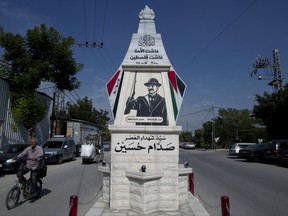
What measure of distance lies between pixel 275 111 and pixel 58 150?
20.8m

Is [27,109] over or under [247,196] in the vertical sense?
over

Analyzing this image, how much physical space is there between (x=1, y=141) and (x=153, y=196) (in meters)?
18.5

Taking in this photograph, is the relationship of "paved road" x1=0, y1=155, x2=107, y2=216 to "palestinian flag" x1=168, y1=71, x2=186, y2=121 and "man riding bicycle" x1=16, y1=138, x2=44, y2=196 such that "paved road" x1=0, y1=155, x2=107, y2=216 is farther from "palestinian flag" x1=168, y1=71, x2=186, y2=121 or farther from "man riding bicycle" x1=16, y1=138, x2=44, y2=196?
"palestinian flag" x1=168, y1=71, x2=186, y2=121

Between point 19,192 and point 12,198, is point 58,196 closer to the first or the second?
point 19,192

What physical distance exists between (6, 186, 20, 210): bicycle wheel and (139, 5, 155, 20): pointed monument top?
5.81 m

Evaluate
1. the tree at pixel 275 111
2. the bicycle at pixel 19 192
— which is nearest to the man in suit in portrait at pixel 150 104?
the bicycle at pixel 19 192

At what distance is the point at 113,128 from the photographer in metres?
8.04

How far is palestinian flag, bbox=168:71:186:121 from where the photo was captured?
8.86 metres

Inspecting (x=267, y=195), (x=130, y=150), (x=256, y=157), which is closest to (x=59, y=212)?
(x=130, y=150)

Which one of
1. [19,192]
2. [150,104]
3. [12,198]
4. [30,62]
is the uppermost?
[30,62]

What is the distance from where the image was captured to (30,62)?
2322cm

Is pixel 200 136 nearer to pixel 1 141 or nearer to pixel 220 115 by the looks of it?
pixel 220 115

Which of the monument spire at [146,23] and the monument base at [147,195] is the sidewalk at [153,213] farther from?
the monument spire at [146,23]

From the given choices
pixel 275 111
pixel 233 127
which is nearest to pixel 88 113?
pixel 233 127
